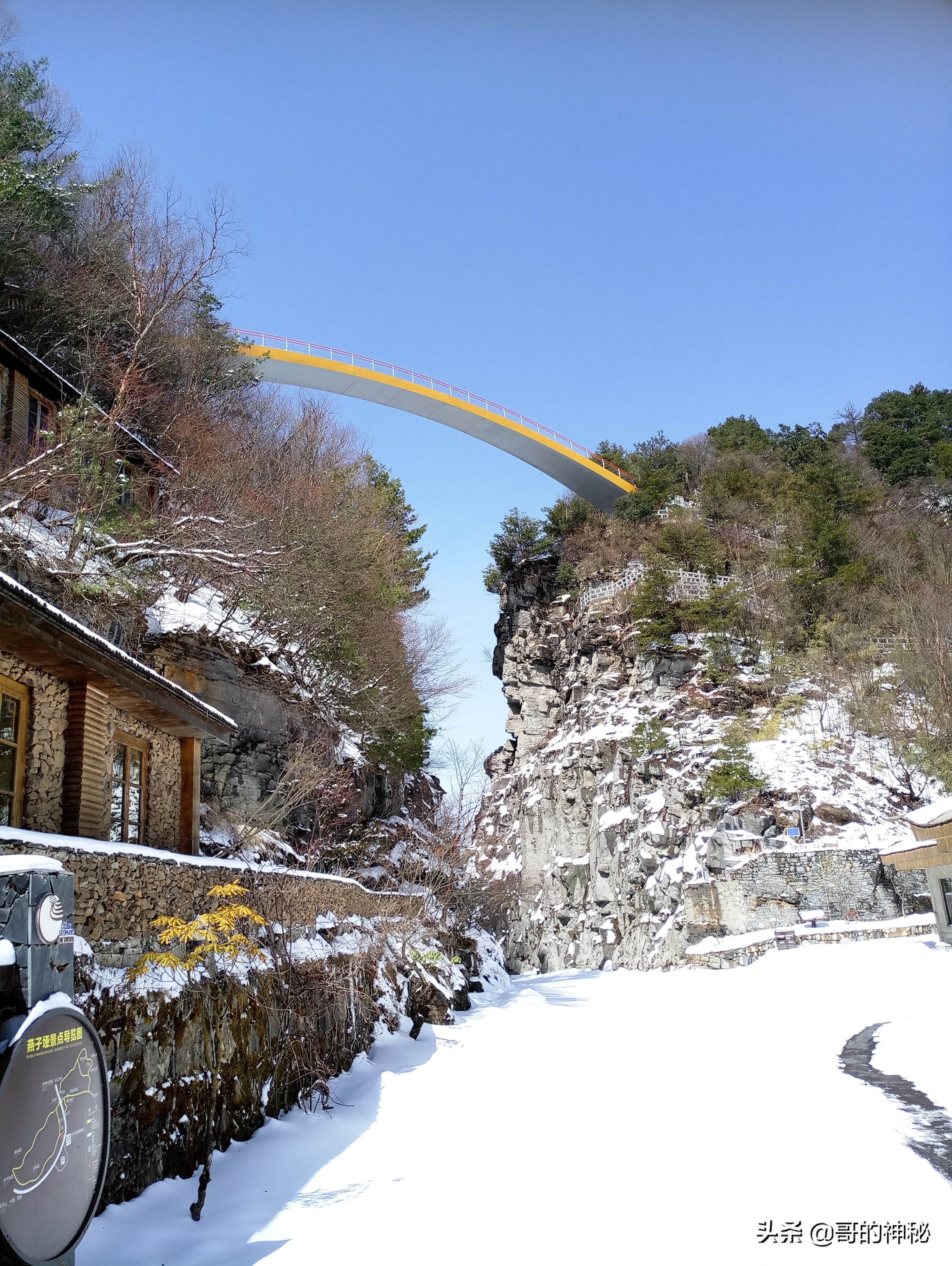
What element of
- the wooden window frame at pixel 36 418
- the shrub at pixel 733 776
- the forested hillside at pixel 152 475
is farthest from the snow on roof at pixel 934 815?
the wooden window frame at pixel 36 418

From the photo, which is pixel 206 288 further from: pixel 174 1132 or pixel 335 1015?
pixel 174 1132

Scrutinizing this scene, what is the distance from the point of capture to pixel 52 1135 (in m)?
4.13

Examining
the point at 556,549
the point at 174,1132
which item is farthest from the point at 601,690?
the point at 174,1132

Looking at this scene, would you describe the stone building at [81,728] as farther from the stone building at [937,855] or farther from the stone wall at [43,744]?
the stone building at [937,855]

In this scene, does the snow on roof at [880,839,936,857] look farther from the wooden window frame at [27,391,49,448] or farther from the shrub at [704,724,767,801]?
A: the wooden window frame at [27,391,49,448]

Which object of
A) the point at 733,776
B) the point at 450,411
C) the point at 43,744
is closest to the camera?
the point at 43,744

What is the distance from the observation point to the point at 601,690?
37.8m

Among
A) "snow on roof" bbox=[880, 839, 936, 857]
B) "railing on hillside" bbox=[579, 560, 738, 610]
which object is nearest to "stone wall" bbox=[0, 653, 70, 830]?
"snow on roof" bbox=[880, 839, 936, 857]

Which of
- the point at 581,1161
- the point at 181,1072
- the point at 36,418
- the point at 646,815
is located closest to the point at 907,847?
the point at 646,815

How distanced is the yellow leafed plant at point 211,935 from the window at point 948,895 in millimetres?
15391

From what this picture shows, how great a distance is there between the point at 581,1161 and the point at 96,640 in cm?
622

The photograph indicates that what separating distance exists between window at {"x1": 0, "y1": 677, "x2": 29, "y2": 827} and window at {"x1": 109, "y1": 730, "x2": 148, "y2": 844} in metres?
1.58

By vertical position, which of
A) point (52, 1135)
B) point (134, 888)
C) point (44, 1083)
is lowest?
point (52, 1135)

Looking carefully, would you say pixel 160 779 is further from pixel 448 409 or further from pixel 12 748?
pixel 448 409
